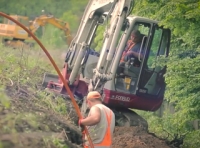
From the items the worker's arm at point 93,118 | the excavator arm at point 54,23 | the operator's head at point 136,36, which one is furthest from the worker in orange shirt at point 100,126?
the excavator arm at point 54,23

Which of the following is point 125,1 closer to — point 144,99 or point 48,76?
point 144,99

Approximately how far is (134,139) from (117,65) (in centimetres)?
178

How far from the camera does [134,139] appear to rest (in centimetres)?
1157

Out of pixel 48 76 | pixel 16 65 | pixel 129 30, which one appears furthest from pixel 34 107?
pixel 48 76

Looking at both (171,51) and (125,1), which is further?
Answer: (171,51)

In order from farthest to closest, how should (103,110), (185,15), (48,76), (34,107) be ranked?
(48,76), (185,15), (34,107), (103,110)

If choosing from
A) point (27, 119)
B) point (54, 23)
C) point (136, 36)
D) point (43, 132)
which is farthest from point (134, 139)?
point (54, 23)

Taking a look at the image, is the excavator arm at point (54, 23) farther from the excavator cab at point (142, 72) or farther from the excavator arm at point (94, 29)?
the excavator cab at point (142, 72)

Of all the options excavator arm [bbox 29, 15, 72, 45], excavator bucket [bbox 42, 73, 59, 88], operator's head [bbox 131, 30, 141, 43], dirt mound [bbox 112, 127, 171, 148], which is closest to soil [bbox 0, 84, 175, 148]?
dirt mound [bbox 112, 127, 171, 148]

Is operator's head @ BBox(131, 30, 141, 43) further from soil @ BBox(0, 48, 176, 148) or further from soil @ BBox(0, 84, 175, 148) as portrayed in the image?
soil @ BBox(0, 48, 176, 148)

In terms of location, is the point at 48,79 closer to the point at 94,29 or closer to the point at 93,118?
the point at 94,29

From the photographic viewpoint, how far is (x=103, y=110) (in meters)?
8.02

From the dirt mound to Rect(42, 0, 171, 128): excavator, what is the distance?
372mm

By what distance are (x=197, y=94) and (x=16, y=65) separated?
16.2 ft
